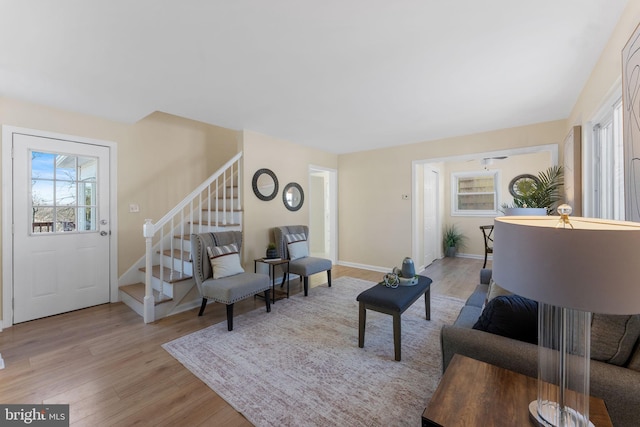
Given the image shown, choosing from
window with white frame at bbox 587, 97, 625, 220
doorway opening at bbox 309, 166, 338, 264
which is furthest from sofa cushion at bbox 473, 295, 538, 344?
doorway opening at bbox 309, 166, 338, 264

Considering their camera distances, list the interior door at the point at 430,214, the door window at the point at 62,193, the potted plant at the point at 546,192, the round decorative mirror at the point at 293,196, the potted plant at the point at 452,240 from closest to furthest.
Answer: the door window at the point at 62,193 → the potted plant at the point at 546,192 → the round decorative mirror at the point at 293,196 → the interior door at the point at 430,214 → the potted plant at the point at 452,240

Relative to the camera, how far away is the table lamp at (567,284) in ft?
2.02

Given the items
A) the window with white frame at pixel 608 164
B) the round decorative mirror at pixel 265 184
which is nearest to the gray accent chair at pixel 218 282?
the round decorative mirror at pixel 265 184

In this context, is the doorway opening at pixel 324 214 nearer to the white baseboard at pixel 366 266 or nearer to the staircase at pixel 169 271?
the white baseboard at pixel 366 266

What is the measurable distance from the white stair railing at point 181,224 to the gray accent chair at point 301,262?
753 mm

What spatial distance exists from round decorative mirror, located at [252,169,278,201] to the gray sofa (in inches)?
127

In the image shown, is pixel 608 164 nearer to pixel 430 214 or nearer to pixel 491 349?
pixel 491 349

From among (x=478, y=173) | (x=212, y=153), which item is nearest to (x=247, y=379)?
(x=212, y=153)

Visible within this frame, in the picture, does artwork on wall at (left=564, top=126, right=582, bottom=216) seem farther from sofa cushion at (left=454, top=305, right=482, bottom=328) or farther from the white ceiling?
sofa cushion at (left=454, top=305, right=482, bottom=328)

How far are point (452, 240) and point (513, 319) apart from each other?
18.4 ft

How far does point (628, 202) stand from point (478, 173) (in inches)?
210

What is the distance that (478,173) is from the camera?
6340 millimetres

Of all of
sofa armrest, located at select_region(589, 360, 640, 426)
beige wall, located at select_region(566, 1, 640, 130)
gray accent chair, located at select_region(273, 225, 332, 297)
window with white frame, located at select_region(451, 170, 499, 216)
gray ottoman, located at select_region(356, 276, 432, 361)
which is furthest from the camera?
window with white frame, located at select_region(451, 170, 499, 216)

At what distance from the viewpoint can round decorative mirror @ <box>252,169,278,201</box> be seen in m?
4.02
